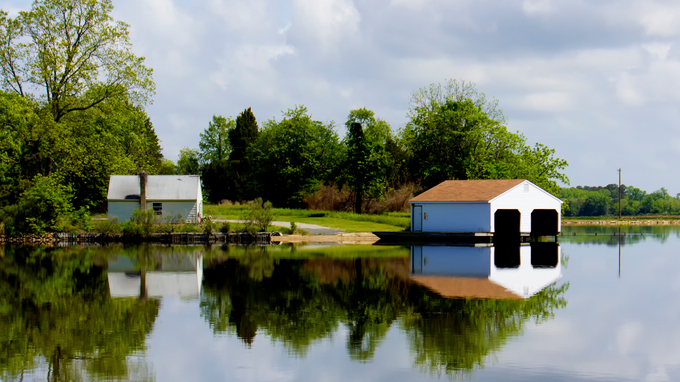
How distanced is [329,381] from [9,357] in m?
5.81

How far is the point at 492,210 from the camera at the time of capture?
42250mm

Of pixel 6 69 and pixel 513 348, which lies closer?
pixel 513 348

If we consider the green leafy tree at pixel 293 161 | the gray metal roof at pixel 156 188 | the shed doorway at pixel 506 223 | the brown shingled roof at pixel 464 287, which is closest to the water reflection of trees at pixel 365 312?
the brown shingled roof at pixel 464 287

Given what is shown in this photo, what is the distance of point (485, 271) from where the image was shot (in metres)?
24.7

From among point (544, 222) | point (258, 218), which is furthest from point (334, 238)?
point (544, 222)

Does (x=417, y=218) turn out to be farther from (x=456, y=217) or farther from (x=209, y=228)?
(x=209, y=228)

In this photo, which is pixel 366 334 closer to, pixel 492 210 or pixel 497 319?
pixel 497 319

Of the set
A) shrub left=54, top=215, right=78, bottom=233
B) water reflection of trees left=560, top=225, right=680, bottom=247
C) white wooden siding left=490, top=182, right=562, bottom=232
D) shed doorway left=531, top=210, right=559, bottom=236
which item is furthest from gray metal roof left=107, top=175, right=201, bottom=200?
water reflection of trees left=560, top=225, right=680, bottom=247

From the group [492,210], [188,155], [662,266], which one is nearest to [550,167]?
[492,210]

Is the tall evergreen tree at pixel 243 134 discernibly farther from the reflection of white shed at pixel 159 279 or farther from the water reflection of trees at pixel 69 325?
the water reflection of trees at pixel 69 325

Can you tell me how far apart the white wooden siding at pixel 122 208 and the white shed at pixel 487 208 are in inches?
804

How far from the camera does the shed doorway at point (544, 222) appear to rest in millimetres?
45625

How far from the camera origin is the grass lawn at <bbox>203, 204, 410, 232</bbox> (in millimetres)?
48638

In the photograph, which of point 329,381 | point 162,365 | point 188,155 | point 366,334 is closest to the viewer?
point 329,381
